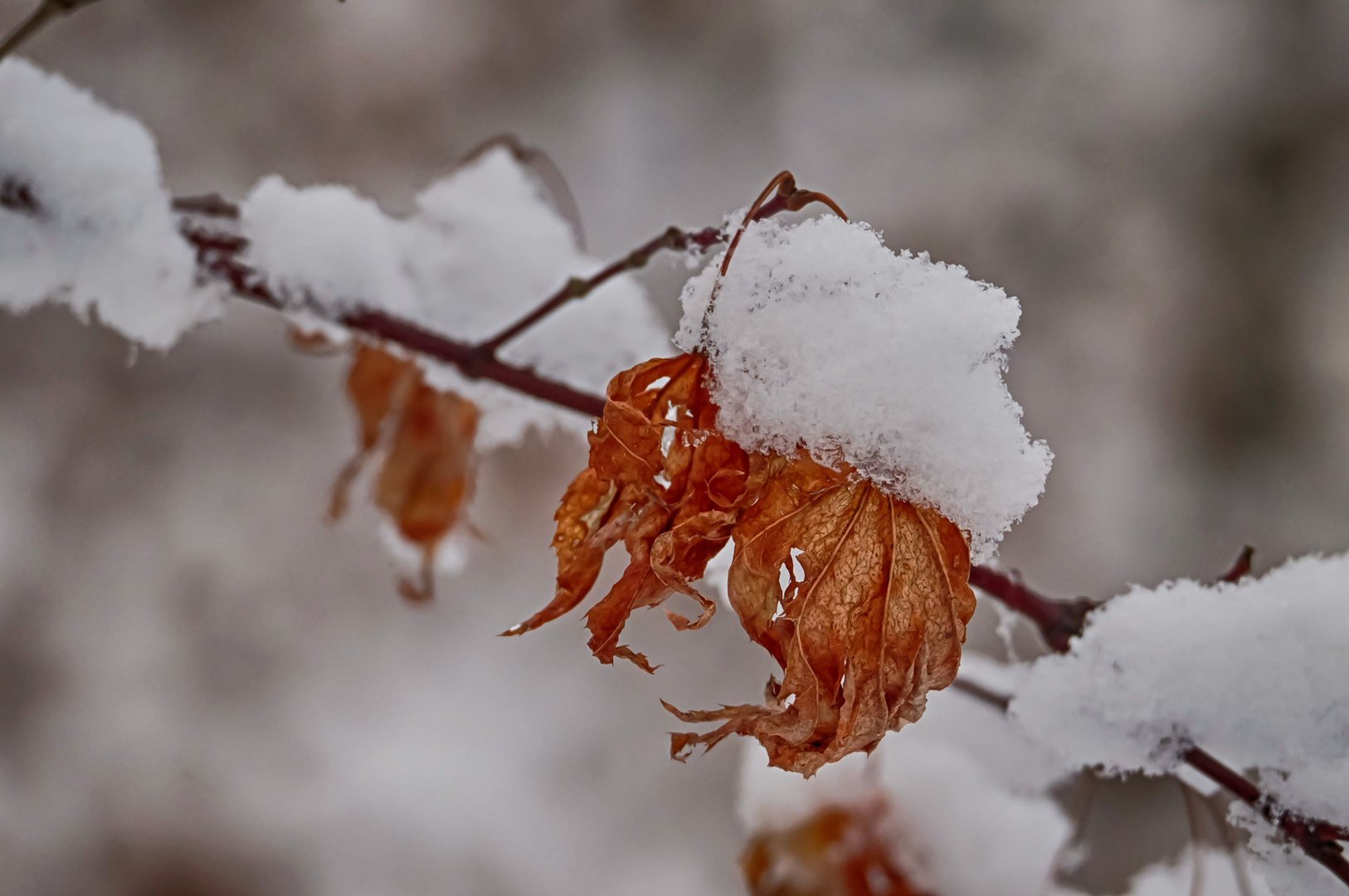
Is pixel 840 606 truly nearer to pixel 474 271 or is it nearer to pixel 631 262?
pixel 631 262

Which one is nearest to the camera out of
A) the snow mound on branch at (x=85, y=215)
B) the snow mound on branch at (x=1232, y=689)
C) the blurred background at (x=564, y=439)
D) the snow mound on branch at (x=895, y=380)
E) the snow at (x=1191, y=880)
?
the snow mound on branch at (x=895, y=380)

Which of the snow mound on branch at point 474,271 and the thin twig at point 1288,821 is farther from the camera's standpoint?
the snow mound on branch at point 474,271

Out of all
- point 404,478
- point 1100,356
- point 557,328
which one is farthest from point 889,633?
point 1100,356

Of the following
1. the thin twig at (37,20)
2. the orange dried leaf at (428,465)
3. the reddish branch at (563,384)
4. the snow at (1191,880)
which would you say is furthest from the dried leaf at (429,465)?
the snow at (1191,880)

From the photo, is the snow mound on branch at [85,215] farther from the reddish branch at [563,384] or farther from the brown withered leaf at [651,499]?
the brown withered leaf at [651,499]

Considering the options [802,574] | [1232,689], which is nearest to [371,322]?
[802,574]

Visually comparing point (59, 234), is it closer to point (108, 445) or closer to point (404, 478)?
point (404, 478)

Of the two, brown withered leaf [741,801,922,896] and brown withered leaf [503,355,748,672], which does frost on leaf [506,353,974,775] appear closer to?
brown withered leaf [503,355,748,672]
